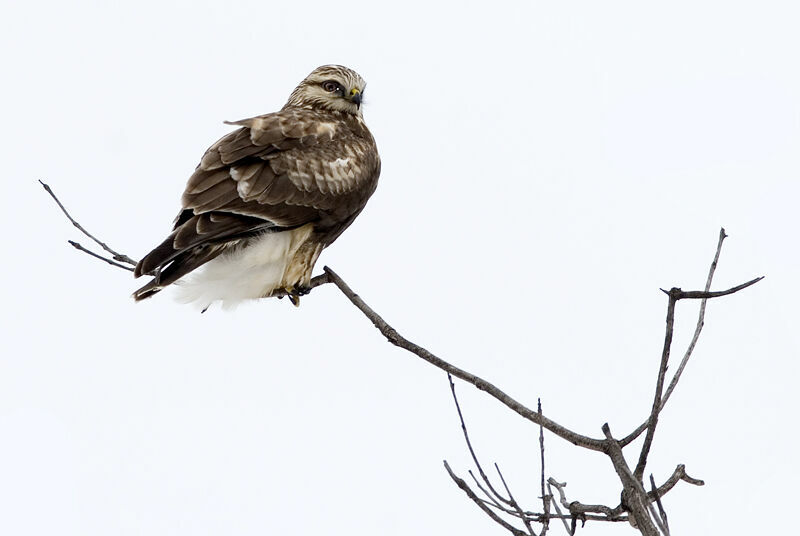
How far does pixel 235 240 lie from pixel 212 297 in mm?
644

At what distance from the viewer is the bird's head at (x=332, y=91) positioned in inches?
303

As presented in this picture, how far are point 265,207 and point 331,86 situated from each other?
76.9 inches

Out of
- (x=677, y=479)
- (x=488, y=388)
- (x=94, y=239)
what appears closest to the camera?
(x=677, y=479)

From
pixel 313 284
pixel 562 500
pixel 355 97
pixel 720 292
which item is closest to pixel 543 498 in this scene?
pixel 562 500

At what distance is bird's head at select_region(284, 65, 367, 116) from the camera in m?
7.70

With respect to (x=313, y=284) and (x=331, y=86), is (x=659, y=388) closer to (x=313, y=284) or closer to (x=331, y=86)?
(x=313, y=284)

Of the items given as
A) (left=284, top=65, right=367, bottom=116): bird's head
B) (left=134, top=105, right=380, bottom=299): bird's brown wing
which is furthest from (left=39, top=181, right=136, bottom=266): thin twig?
(left=284, top=65, right=367, bottom=116): bird's head

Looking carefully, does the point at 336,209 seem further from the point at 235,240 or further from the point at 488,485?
the point at 488,485

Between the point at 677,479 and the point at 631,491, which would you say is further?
the point at 677,479

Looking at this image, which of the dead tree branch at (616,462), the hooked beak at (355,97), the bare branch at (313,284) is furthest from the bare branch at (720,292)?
the hooked beak at (355,97)

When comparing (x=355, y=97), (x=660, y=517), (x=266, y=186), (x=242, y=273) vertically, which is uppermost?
(x=355, y=97)

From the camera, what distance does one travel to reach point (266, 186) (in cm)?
629

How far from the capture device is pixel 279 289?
676cm

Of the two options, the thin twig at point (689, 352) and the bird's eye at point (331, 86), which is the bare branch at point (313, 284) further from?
the thin twig at point (689, 352)
